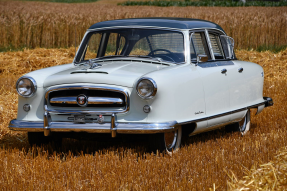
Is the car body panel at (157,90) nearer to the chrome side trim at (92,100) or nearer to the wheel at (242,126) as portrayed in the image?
the chrome side trim at (92,100)

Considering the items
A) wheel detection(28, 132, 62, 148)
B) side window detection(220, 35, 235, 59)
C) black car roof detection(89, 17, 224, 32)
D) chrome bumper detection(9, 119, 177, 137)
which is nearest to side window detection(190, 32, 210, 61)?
black car roof detection(89, 17, 224, 32)

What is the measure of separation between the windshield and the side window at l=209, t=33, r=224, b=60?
0.84 meters

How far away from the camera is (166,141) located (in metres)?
5.31

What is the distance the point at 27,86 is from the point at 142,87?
1.48 meters

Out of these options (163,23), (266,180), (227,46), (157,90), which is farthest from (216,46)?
(266,180)

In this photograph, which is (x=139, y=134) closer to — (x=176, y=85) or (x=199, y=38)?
(x=176, y=85)

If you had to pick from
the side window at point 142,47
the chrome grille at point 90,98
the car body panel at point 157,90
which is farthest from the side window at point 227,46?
the chrome grille at point 90,98

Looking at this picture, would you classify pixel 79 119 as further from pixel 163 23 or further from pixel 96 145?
pixel 163 23

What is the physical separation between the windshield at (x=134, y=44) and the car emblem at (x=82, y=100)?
1325mm

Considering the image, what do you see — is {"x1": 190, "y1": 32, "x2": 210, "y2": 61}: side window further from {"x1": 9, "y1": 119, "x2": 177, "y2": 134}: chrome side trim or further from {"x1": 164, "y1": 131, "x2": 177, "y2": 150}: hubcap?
{"x1": 9, "y1": 119, "x2": 177, "y2": 134}: chrome side trim

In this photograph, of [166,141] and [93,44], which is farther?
[93,44]

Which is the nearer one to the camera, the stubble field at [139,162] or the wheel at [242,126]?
the stubble field at [139,162]

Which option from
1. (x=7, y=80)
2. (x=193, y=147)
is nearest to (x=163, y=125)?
(x=193, y=147)

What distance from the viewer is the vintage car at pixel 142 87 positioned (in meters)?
5.01
